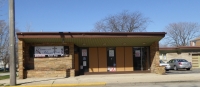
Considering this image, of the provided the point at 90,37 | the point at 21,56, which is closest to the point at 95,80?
the point at 90,37

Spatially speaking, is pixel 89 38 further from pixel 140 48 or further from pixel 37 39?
pixel 140 48

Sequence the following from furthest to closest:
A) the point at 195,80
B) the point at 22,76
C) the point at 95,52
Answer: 1. the point at 95,52
2. the point at 22,76
3. the point at 195,80

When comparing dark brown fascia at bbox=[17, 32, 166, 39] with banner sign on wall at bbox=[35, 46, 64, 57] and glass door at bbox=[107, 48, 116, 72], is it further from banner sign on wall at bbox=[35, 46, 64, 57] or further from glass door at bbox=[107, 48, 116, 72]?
glass door at bbox=[107, 48, 116, 72]

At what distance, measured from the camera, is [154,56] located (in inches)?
840

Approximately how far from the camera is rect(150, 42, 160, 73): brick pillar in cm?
2102

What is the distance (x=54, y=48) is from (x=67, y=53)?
108cm

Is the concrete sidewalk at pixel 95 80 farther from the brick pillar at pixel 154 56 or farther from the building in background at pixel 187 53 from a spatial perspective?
the building in background at pixel 187 53

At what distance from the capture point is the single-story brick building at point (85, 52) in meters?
18.8

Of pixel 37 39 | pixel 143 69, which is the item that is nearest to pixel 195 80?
pixel 143 69

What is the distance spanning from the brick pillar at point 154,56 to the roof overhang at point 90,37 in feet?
2.49

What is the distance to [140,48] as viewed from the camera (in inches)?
906

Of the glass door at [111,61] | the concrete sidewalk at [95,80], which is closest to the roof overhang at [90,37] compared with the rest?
the glass door at [111,61]

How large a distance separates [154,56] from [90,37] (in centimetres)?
588

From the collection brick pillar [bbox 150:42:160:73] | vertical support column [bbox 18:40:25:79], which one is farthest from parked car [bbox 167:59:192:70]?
vertical support column [bbox 18:40:25:79]
